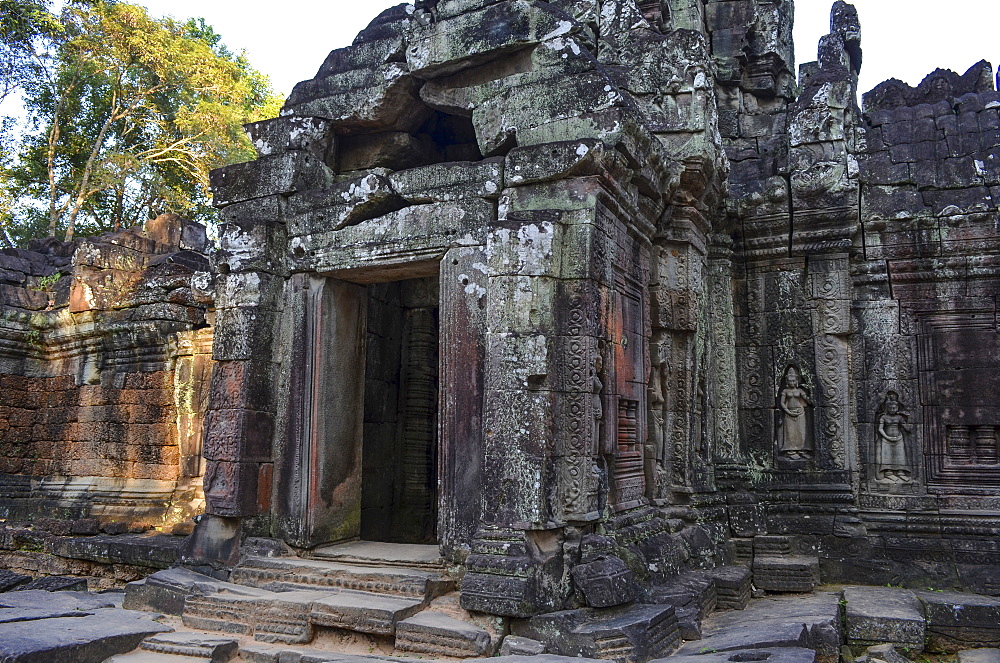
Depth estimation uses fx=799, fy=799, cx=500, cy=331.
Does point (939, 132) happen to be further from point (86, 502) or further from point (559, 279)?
point (86, 502)

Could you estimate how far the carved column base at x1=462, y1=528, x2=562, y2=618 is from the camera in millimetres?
4965

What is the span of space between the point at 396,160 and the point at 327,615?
160 inches

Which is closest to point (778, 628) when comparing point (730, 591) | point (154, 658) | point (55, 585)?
point (730, 591)

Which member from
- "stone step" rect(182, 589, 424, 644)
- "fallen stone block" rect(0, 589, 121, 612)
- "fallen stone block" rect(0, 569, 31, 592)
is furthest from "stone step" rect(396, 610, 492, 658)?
"fallen stone block" rect(0, 569, 31, 592)

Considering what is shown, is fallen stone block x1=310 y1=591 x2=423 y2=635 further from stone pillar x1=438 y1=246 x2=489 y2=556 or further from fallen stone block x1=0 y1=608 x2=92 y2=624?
fallen stone block x1=0 y1=608 x2=92 y2=624

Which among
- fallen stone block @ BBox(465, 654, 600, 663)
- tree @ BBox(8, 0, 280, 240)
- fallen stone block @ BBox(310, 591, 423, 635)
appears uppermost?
tree @ BBox(8, 0, 280, 240)

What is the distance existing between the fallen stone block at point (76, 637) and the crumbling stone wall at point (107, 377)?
11.2ft

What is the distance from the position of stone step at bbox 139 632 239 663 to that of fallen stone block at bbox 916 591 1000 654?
16.9 feet

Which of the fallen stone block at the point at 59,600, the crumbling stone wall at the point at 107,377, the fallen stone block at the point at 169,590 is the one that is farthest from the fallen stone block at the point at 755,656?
the crumbling stone wall at the point at 107,377

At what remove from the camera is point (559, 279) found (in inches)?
218

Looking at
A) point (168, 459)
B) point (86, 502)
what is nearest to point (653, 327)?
point (168, 459)

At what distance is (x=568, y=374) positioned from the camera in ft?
17.8

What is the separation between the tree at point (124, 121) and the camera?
69.4 feet

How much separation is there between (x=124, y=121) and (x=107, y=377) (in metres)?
15.8
